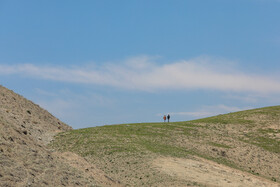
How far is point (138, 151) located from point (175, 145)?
9761 mm

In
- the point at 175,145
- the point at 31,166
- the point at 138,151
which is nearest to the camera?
the point at 31,166

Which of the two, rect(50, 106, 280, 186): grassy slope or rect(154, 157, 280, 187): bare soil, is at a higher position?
rect(50, 106, 280, 186): grassy slope

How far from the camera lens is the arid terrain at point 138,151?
26672mm

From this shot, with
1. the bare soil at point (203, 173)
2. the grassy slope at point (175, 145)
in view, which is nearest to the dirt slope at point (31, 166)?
the grassy slope at point (175, 145)

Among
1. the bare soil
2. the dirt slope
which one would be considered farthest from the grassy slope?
the dirt slope

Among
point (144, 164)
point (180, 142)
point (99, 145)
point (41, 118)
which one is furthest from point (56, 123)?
point (144, 164)

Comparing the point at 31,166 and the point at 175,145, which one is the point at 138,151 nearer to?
the point at 175,145

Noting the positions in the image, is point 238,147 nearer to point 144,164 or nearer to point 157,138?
point 157,138

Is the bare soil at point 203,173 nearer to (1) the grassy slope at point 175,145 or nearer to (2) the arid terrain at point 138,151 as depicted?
(2) the arid terrain at point 138,151

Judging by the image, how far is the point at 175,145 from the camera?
1934 inches

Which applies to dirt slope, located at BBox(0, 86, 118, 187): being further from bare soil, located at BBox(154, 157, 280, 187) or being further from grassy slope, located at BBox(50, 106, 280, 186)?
bare soil, located at BBox(154, 157, 280, 187)

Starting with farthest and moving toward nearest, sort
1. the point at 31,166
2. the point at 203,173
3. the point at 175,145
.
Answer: the point at 175,145
the point at 203,173
the point at 31,166

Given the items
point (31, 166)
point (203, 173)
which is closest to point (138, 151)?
point (203, 173)

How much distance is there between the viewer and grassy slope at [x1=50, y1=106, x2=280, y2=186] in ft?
117
